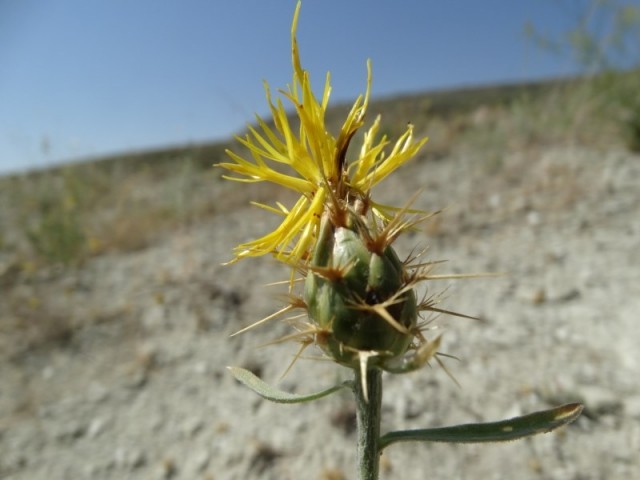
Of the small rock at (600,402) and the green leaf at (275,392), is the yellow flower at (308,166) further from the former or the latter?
the small rock at (600,402)

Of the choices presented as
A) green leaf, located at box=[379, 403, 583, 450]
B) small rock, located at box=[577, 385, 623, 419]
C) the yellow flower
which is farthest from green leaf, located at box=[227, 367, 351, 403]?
small rock, located at box=[577, 385, 623, 419]

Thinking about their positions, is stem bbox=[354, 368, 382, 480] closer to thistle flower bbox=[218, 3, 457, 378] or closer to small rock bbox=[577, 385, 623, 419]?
thistle flower bbox=[218, 3, 457, 378]

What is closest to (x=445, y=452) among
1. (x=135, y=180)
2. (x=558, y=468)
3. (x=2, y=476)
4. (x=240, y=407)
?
(x=558, y=468)

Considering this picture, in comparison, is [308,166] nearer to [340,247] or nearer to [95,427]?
[340,247]

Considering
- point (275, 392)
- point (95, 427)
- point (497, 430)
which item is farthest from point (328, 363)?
point (497, 430)

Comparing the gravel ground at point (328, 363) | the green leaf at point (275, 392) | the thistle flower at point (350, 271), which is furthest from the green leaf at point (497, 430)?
the gravel ground at point (328, 363)
